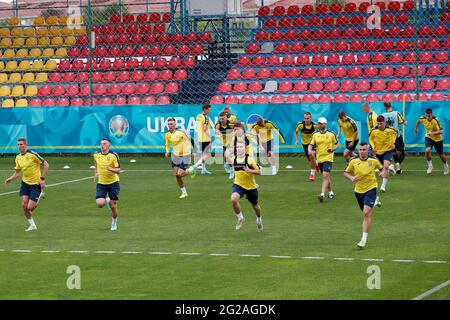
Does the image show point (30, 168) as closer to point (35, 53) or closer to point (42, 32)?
point (35, 53)

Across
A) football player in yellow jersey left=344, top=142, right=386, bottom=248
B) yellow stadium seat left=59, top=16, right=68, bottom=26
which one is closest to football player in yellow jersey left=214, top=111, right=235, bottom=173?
football player in yellow jersey left=344, top=142, right=386, bottom=248

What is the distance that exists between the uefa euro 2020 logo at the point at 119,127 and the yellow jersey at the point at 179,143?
1158 cm

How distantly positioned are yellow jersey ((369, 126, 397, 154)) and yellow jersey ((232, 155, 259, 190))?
22.4ft

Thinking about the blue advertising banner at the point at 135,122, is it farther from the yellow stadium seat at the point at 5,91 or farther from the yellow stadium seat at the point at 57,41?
the yellow stadium seat at the point at 57,41

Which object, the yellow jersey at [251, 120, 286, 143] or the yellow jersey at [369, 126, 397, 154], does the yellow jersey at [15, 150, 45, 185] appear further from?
the yellow jersey at [251, 120, 286, 143]

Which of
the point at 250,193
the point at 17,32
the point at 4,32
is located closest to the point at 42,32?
the point at 17,32

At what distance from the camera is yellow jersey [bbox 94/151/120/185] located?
2316 cm

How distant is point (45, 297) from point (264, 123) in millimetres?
18529

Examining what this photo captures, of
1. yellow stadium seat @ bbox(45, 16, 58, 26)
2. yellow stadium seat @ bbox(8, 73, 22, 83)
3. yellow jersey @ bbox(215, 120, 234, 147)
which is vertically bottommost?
yellow jersey @ bbox(215, 120, 234, 147)

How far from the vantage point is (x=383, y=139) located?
91.6ft

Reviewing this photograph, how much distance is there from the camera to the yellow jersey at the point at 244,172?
22031 mm

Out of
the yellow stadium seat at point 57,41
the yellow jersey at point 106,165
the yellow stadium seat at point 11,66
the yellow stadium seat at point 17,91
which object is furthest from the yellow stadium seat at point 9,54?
the yellow jersey at point 106,165

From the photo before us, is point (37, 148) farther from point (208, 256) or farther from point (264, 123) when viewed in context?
point (208, 256)
